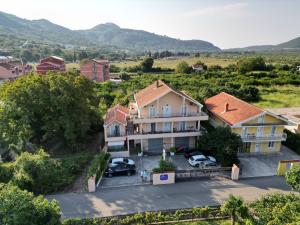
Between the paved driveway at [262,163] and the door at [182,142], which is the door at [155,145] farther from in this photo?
the paved driveway at [262,163]

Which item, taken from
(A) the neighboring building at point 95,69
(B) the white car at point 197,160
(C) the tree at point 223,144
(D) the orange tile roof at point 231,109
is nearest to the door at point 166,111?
(C) the tree at point 223,144

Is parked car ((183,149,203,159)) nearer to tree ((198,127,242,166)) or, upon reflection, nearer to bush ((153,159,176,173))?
tree ((198,127,242,166))

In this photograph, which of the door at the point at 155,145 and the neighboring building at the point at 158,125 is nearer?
the neighboring building at the point at 158,125

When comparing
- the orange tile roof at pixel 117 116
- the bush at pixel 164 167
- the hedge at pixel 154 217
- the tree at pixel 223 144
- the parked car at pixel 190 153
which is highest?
the orange tile roof at pixel 117 116

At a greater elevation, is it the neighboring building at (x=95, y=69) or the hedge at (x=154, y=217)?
the neighboring building at (x=95, y=69)

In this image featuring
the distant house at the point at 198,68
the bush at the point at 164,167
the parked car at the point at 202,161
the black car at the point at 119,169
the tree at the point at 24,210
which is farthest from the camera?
the distant house at the point at 198,68

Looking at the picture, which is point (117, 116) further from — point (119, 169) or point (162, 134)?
point (119, 169)

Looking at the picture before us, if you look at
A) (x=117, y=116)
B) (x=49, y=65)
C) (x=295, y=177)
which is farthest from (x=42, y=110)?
(x=49, y=65)

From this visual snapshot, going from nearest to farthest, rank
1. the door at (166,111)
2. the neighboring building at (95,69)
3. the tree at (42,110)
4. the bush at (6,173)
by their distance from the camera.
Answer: the bush at (6,173) < the tree at (42,110) < the door at (166,111) < the neighboring building at (95,69)
